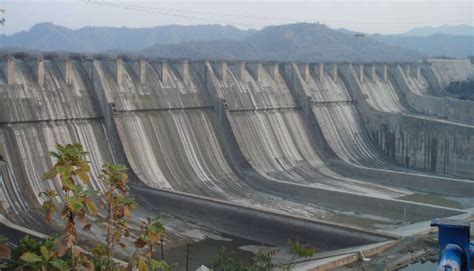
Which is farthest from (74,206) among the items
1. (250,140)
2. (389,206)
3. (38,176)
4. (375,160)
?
(375,160)

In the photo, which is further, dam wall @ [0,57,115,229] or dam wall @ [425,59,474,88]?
dam wall @ [425,59,474,88]

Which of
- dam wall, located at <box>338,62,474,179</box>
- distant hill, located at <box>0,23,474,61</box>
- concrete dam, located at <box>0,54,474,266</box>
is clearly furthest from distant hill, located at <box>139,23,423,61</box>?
dam wall, located at <box>338,62,474,179</box>

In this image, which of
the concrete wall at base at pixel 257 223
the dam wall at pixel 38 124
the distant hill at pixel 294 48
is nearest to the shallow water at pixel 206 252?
the concrete wall at base at pixel 257 223

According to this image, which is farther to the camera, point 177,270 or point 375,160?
point 375,160

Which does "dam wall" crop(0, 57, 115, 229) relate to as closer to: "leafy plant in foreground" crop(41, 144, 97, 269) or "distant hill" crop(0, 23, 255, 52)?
"leafy plant in foreground" crop(41, 144, 97, 269)

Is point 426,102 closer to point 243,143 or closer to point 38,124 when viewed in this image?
point 243,143

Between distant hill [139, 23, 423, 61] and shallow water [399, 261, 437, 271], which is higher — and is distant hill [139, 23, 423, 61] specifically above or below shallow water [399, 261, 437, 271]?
above

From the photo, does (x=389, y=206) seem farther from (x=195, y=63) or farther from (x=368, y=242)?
(x=195, y=63)
